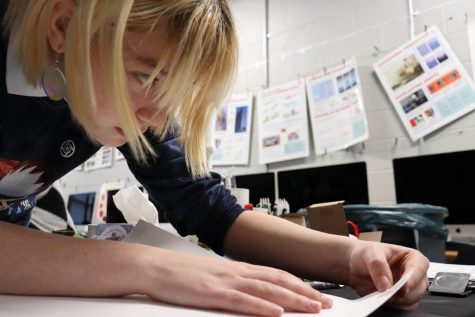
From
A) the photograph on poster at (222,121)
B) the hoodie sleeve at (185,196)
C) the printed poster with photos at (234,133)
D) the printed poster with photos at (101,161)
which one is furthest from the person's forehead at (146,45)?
the printed poster with photos at (101,161)

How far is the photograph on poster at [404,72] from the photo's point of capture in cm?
209

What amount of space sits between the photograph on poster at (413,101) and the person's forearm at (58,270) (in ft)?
6.69

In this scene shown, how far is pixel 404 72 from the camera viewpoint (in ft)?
6.98

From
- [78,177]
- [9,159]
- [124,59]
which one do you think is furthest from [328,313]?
[78,177]

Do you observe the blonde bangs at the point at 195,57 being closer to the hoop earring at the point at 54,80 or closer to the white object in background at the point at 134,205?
the hoop earring at the point at 54,80

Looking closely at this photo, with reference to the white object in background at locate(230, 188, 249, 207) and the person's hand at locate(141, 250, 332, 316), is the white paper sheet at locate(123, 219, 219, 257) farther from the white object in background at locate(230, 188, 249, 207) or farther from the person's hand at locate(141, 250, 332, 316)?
the white object in background at locate(230, 188, 249, 207)

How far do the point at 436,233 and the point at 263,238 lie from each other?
3.30 ft

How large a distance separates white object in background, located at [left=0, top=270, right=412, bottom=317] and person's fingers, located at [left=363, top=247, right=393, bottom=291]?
0.06 m

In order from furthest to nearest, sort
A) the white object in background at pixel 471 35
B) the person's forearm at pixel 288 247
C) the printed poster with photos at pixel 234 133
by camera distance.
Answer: the printed poster with photos at pixel 234 133
the white object in background at pixel 471 35
the person's forearm at pixel 288 247

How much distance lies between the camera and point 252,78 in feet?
9.27

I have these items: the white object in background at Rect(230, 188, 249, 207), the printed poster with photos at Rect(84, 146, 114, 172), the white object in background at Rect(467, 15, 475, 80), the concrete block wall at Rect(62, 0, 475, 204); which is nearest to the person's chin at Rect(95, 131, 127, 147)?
the white object in background at Rect(230, 188, 249, 207)

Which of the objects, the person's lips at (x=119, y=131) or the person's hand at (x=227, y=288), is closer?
the person's hand at (x=227, y=288)

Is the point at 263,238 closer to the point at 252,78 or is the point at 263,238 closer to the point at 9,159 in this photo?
the point at 9,159

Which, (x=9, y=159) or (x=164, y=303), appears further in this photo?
(x=9, y=159)
